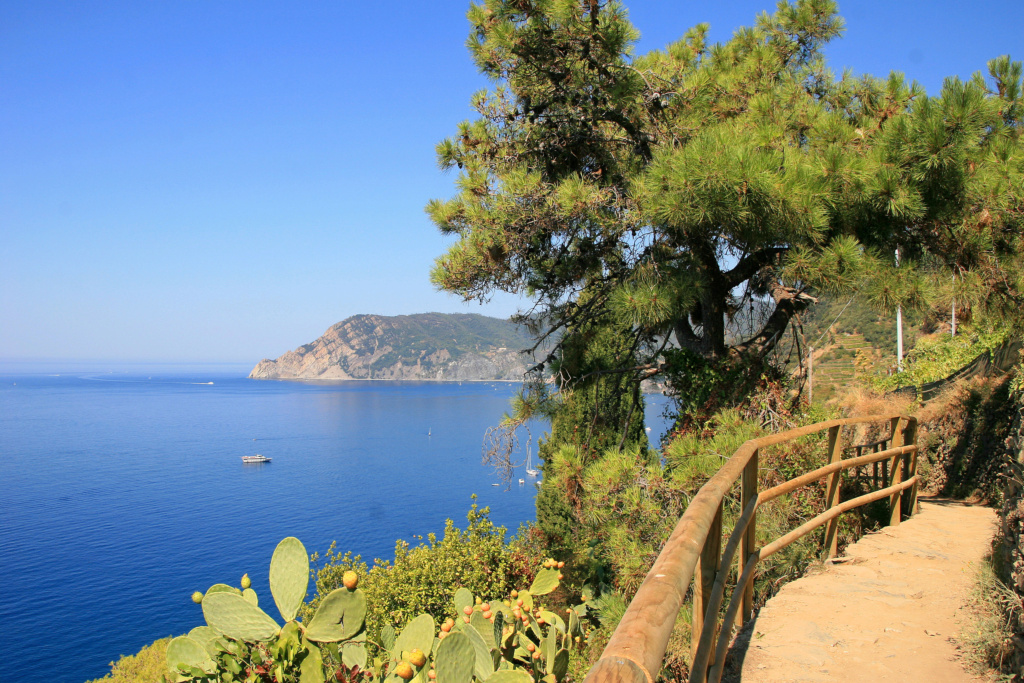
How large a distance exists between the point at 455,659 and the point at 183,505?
5415 cm

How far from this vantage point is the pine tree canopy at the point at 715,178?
183 inches

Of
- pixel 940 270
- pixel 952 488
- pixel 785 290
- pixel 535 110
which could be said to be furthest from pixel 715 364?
pixel 952 488

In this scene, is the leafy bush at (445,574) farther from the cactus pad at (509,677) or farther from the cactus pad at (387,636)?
the cactus pad at (509,677)

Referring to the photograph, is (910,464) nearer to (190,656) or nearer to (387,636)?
(387,636)

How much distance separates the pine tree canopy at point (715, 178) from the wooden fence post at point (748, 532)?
2341mm

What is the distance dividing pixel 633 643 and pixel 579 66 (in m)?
5.77

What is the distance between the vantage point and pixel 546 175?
20.2 feet

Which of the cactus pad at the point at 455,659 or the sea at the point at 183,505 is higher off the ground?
the cactus pad at the point at 455,659

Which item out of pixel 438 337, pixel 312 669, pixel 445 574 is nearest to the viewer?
pixel 312 669

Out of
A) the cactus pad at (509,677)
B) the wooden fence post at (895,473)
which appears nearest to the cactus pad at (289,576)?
the cactus pad at (509,677)

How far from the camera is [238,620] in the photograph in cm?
131

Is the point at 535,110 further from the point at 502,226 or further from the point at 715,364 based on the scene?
the point at 715,364

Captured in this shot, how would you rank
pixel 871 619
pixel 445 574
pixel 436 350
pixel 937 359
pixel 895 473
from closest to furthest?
1. pixel 871 619
2. pixel 895 473
3. pixel 445 574
4. pixel 937 359
5. pixel 436 350

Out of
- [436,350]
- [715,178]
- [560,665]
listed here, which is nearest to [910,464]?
[715,178]
